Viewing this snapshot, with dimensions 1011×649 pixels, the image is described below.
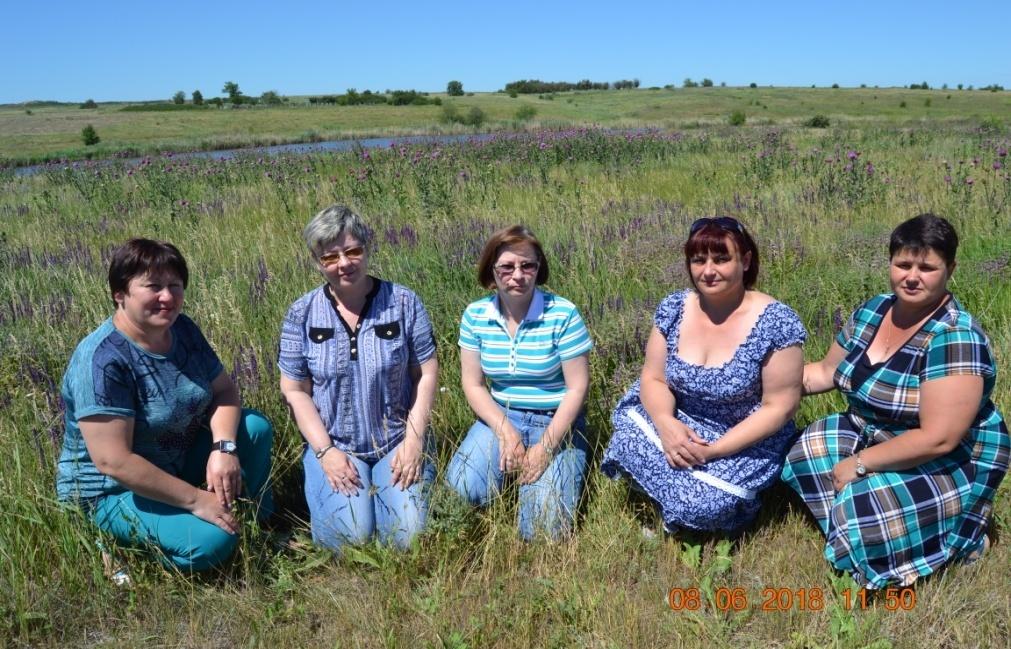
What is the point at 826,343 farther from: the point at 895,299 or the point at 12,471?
the point at 12,471

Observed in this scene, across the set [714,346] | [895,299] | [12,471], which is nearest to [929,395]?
[895,299]

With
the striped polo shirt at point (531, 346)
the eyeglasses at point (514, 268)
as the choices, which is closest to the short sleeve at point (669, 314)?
the striped polo shirt at point (531, 346)

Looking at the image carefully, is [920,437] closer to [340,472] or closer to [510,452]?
[510,452]

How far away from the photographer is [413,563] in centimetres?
238

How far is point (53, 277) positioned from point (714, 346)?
5654 millimetres

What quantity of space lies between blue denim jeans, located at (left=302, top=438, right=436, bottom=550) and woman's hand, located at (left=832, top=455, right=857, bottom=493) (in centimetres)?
151

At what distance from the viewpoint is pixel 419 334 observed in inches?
110

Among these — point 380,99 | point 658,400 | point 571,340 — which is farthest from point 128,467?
point 380,99

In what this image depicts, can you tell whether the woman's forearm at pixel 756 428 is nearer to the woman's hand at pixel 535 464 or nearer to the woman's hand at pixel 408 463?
the woman's hand at pixel 535 464

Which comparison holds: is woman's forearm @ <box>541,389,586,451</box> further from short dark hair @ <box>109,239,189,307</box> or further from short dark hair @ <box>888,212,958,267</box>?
short dark hair @ <box>109,239,189,307</box>

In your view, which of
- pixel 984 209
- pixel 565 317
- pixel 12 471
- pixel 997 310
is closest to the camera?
pixel 12 471

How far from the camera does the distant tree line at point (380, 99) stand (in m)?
85.1

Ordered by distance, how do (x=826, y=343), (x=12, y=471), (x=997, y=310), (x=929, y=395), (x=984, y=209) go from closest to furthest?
(x=929, y=395)
(x=12, y=471)
(x=826, y=343)
(x=997, y=310)
(x=984, y=209)
